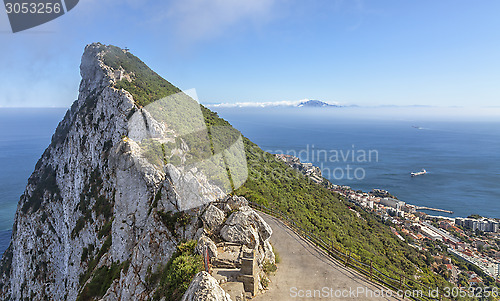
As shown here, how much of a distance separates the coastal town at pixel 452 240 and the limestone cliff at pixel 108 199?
25.4 m

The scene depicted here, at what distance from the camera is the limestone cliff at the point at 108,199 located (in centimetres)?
1379

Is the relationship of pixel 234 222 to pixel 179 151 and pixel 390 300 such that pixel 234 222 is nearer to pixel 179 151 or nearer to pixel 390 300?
pixel 390 300

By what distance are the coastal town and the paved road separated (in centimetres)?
1921

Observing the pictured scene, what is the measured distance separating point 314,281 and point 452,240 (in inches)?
1567

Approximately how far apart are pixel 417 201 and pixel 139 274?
6821 centimetres

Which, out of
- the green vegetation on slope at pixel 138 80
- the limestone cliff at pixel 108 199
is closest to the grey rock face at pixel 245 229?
the limestone cliff at pixel 108 199

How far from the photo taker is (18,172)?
83500 millimetres

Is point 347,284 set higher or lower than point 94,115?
lower

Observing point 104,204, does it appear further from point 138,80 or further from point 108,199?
point 138,80

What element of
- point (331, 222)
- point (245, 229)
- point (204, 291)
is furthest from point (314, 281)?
point (331, 222)

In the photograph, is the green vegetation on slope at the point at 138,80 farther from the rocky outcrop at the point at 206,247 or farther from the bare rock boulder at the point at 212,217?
the rocky outcrop at the point at 206,247

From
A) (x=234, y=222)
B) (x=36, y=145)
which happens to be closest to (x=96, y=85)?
(x=234, y=222)

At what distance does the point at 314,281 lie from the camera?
1042 cm

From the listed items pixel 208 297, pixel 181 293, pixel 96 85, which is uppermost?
pixel 96 85
